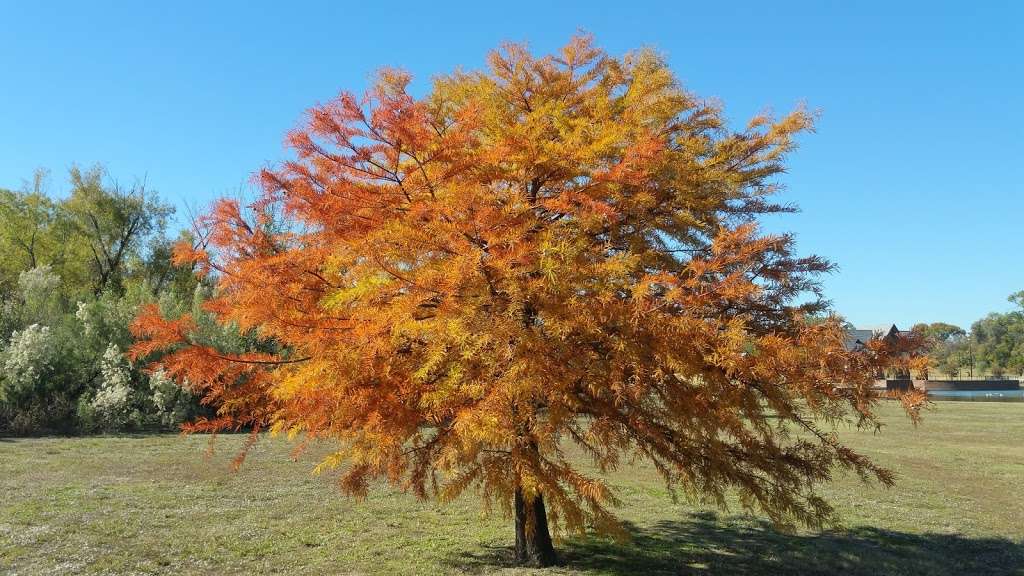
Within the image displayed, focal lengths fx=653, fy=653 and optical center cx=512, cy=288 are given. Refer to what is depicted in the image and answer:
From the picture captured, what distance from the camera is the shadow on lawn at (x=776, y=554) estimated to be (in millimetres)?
9156

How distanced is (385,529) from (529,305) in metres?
6.56

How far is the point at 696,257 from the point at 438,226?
3298mm

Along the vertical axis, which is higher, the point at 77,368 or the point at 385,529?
the point at 77,368

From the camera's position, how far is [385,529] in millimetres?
11094

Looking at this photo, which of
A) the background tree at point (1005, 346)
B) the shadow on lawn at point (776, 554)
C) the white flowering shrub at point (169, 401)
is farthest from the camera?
the background tree at point (1005, 346)

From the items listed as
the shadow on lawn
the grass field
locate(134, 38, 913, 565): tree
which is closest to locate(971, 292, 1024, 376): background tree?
the grass field

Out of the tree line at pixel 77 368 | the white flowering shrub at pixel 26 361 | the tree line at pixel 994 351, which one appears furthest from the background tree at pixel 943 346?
the white flowering shrub at pixel 26 361

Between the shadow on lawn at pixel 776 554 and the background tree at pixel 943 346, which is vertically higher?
the background tree at pixel 943 346

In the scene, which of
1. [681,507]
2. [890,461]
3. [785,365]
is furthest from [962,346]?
[785,365]

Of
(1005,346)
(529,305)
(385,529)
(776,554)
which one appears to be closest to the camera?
(529,305)

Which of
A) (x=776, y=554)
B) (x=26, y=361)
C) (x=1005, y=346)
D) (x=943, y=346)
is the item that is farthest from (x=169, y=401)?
(x=1005, y=346)

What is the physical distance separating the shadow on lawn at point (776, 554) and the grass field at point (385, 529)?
0.04 metres

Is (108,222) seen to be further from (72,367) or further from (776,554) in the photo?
(776,554)

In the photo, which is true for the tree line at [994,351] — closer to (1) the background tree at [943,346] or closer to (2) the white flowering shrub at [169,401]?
(1) the background tree at [943,346]
